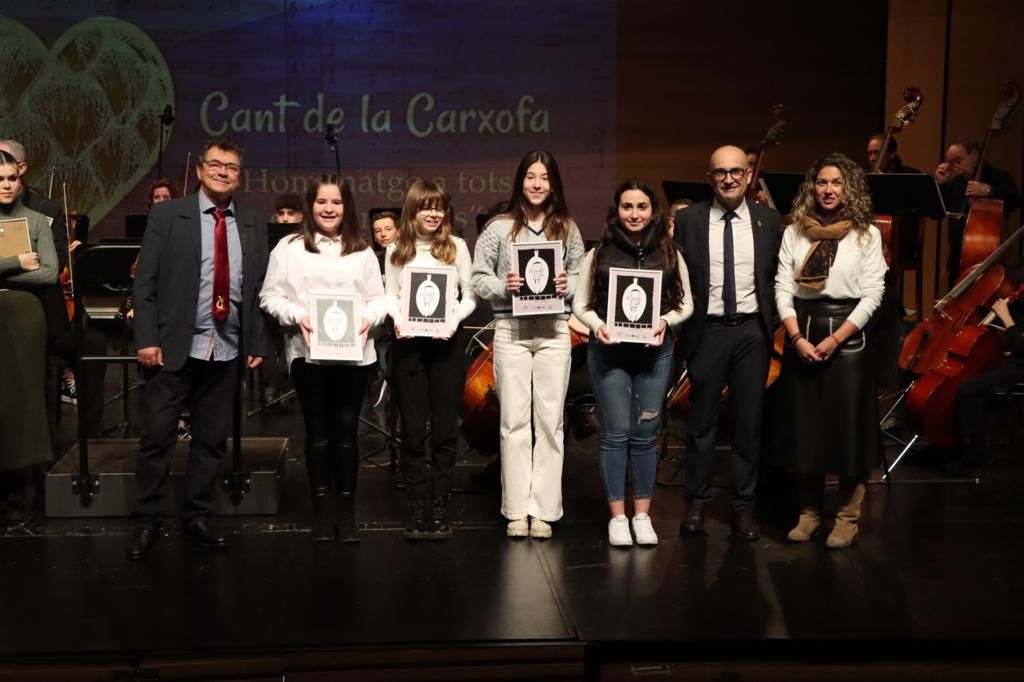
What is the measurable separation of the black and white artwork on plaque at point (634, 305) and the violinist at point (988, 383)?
88.6 inches

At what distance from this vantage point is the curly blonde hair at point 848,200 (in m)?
4.64

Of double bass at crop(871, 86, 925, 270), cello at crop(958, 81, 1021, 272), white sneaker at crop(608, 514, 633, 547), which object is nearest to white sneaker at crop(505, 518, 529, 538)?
white sneaker at crop(608, 514, 633, 547)

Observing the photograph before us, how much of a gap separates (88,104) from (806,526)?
7.45 metres

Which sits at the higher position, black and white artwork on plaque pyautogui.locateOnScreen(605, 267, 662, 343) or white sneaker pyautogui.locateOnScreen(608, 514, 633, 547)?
black and white artwork on plaque pyautogui.locateOnScreen(605, 267, 662, 343)

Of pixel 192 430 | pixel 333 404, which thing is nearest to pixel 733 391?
pixel 333 404

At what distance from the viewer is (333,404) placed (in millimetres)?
4754

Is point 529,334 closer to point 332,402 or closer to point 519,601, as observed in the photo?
point 332,402

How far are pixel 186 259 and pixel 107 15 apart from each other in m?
6.07

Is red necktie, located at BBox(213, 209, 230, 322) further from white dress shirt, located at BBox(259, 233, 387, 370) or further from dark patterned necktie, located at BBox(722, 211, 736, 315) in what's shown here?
dark patterned necktie, located at BBox(722, 211, 736, 315)

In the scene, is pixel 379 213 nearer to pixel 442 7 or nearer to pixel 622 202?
pixel 622 202

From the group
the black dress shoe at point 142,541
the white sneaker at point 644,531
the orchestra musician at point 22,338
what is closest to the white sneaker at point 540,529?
the white sneaker at point 644,531

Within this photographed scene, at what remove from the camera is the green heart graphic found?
9.77 meters

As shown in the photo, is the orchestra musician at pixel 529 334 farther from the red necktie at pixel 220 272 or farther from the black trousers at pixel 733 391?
the red necktie at pixel 220 272

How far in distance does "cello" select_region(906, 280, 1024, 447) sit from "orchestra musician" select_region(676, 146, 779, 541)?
1577 mm
